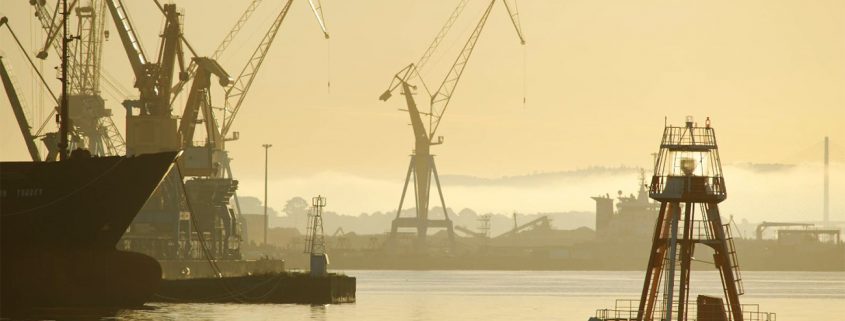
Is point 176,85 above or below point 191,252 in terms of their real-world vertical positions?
above

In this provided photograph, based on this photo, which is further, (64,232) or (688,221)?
(64,232)

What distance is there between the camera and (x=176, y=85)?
16750cm

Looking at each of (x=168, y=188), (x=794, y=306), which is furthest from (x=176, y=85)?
(x=794, y=306)

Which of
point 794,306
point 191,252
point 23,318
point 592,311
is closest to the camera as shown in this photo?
point 23,318

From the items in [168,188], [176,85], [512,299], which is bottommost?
[512,299]

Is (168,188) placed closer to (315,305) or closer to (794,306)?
(315,305)

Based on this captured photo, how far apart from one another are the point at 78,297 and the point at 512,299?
75.3 m

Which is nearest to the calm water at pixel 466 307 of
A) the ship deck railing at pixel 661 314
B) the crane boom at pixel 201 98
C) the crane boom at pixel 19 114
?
the ship deck railing at pixel 661 314

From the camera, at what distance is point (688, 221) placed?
59.1 m

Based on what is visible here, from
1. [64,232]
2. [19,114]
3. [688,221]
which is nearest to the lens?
[688,221]

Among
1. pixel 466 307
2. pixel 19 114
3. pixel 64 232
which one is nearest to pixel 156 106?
pixel 19 114

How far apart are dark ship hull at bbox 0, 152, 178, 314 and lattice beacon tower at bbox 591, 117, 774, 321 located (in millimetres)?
32750

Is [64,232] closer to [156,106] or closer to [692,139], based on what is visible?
[692,139]

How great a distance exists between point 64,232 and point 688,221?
35.6m
